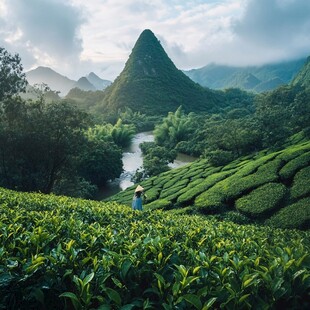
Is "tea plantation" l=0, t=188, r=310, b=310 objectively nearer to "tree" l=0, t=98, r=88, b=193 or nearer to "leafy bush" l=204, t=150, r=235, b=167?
"leafy bush" l=204, t=150, r=235, b=167

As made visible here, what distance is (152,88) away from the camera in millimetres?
84688

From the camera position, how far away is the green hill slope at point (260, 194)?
10477 millimetres

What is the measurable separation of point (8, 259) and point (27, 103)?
1893 cm

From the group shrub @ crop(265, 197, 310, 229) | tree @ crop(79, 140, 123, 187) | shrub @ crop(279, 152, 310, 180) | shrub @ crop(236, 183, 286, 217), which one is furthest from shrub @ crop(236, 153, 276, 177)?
tree @ crop(79, 140, 123, 187)

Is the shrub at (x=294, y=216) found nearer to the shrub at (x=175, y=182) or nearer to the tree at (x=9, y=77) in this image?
the shrub at (x=175, y=182)

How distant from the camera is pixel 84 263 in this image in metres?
2.87

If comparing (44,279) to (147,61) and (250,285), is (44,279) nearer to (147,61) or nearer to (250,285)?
(250,285)

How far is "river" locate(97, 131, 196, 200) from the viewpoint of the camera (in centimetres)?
2838

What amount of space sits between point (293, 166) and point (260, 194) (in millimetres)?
2113

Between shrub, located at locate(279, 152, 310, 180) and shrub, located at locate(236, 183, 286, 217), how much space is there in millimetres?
777

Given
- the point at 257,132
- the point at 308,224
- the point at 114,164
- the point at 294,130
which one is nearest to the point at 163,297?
the point at 308,224

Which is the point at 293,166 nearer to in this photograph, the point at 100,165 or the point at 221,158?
the point at 221,158

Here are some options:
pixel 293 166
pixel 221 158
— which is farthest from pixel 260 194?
pixel 221 158

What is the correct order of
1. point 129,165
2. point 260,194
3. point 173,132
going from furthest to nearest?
point 173,132 → point 129,165 → point 260,194
